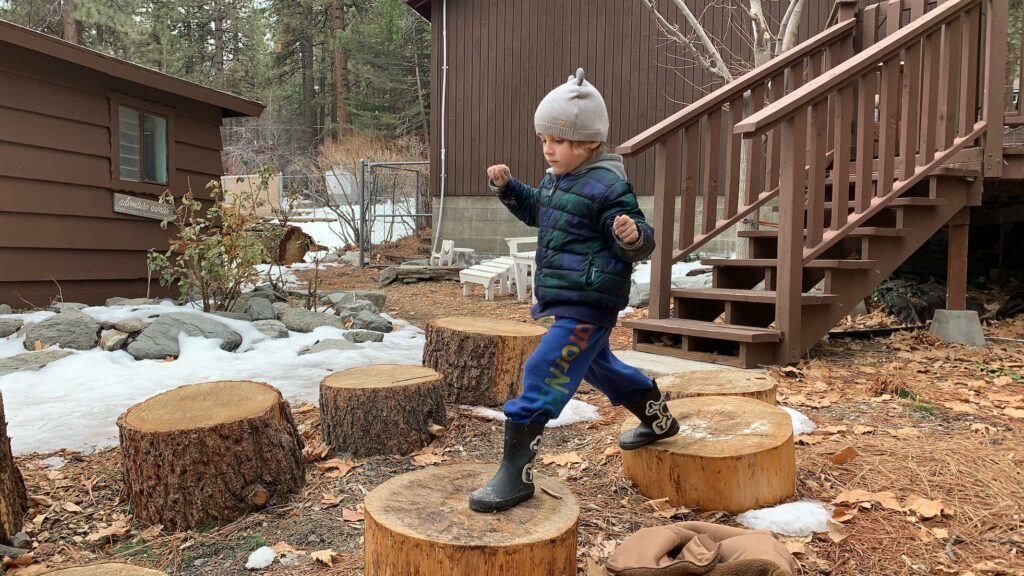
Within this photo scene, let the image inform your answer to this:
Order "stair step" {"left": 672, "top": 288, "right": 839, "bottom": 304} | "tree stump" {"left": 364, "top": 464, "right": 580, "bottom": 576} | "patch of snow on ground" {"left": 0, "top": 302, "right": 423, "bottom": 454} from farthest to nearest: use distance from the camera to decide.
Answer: "stair step" {"left": 672, "top": 288, "right": 839, "bottom": 304}, "patch of snow on ground" {"left": 0, "top": 302, "right": 423, "bottom": 454}, "tree stump" {"left": 364, "top": 464, "right": 580, "bottom": 576}

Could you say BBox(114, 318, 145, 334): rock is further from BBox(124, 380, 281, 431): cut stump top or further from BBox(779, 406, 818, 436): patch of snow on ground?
BBox(779, 406, 818, 436): patch of snow on ground

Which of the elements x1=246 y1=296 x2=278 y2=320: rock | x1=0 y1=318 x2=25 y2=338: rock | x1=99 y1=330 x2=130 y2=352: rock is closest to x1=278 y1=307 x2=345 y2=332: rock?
x1=246 y1=296 x2=278 y2=320: rock

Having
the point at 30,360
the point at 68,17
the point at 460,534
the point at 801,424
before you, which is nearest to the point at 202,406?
the point at 460,534

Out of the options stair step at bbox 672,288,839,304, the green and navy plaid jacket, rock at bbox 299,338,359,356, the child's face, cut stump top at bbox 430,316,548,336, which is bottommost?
rock at bbox 299,338,359,356

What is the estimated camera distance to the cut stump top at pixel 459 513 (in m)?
2.01

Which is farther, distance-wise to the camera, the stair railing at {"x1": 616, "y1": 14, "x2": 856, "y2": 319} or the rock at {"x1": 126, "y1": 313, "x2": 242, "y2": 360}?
the rock at {"x1": 126, "y1": 313, "x2": 242, "y2": 360}

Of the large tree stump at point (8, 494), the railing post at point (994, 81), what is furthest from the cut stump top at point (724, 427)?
the railing post at point (994, 81)

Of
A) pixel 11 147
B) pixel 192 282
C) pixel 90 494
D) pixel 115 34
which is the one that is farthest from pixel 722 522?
pixel 115 34

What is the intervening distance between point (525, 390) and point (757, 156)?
3981 millimetres

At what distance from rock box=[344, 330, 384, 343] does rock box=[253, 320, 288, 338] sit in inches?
23.3

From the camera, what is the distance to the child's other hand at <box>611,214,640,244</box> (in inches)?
87.0

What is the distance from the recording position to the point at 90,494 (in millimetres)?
3254

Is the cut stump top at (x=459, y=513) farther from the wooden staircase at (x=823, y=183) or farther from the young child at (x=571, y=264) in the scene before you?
the wooden staircase at (x=823, y=183)

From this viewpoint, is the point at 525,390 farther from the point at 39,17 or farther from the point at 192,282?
the point at 39,17
